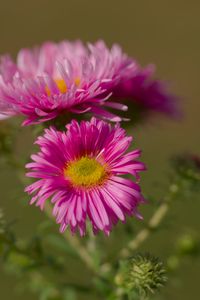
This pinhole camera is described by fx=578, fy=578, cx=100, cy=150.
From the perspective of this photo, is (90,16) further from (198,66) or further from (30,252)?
(30,252)

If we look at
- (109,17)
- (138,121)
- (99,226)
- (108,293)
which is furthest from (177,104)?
(109,17)

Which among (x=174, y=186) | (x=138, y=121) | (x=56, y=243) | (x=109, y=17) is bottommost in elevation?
(x=56, y=243)

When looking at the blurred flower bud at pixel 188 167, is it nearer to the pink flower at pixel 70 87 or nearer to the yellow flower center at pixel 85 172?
the pink flower at pixel 70 87

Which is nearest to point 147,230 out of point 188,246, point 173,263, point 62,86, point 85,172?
point 173,263

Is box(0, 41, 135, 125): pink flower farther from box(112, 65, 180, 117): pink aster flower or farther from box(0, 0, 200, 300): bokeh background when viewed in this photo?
box(0, 0, 200, 300): bokeh background

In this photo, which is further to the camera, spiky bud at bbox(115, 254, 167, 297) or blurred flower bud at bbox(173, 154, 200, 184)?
blurred flower bud at bbox(173, 154, 200, 184)

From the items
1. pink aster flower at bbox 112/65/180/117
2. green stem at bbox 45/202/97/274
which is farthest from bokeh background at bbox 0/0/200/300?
green stem at bbox 45/202/97/274

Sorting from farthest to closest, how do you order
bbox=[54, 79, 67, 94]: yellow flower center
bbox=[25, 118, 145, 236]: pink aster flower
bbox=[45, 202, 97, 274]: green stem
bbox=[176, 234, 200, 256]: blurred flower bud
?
bbox=[176, 234, 200, 256]: blurred flower bud < bbox=[45, 202, 97, 274]: green stem < bbox=[54, 79, 67, 94]: yellow flower center < bbox=[25, 118, 145, 236]: pink aster flower
